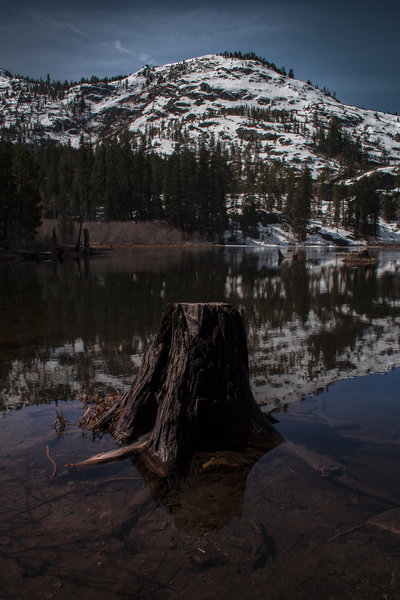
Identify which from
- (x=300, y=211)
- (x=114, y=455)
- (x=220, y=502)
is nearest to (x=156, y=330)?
(x=114, y=455)

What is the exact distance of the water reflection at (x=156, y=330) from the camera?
20.8 ft

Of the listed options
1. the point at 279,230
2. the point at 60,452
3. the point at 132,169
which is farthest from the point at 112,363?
the point at 279,230

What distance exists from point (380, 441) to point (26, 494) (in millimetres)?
3536

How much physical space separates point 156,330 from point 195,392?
5.53 m

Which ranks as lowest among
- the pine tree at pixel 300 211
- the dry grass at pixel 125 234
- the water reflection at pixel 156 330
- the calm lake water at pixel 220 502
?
the calm lake water at pixel 220 502

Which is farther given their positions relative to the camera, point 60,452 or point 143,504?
point 60,452

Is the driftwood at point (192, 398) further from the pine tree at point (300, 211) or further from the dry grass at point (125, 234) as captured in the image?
the pine tree at point (300, 211)

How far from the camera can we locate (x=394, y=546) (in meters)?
2.78

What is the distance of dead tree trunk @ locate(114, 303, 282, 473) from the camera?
13.3ft

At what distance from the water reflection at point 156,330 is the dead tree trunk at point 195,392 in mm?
1302

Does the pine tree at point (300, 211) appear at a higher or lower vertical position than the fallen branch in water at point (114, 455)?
higher

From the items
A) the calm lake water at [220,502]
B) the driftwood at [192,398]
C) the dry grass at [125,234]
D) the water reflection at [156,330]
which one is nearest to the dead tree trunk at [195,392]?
the driftwood at [192,398]

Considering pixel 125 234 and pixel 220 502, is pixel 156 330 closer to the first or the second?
pixel 220 502

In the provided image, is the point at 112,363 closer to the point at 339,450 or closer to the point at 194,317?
the point at 194,317
